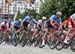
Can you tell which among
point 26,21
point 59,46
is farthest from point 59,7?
point 59,46

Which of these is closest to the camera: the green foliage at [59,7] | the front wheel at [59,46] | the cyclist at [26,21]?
the front wheel at [59,46]

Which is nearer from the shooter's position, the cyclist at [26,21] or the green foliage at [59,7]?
the cyclist at [26,21]

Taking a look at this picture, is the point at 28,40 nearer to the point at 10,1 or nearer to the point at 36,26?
the point at 36,26

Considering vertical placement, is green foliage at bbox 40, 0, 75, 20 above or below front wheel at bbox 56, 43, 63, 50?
below

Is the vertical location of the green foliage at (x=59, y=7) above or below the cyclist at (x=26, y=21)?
below

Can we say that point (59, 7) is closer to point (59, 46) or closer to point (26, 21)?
point (26, 21)

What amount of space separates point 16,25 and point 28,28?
1.94m

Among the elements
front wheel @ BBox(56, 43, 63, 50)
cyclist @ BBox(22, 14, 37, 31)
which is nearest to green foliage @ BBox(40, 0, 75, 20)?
cyclist @ BBox(22, 14, 37, 31)

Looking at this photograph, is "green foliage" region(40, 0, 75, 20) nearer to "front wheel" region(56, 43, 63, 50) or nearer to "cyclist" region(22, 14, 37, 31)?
"cyclist" region(22, 14, 37, 31)

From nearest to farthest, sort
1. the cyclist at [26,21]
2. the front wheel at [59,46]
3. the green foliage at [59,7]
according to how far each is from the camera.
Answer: the front wheel at [59,46], the cyclist at [26,21], the green foliage at [59,7]

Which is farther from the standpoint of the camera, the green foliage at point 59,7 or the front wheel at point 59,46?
the green foliage at point 59,7

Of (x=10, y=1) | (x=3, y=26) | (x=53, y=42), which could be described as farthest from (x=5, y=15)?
(x=53, y=42)

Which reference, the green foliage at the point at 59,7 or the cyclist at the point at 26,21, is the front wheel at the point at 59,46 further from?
the green foliage at the point at 59,7

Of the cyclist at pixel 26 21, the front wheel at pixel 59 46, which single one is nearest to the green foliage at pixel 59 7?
the cyclist at pixel 26 21
